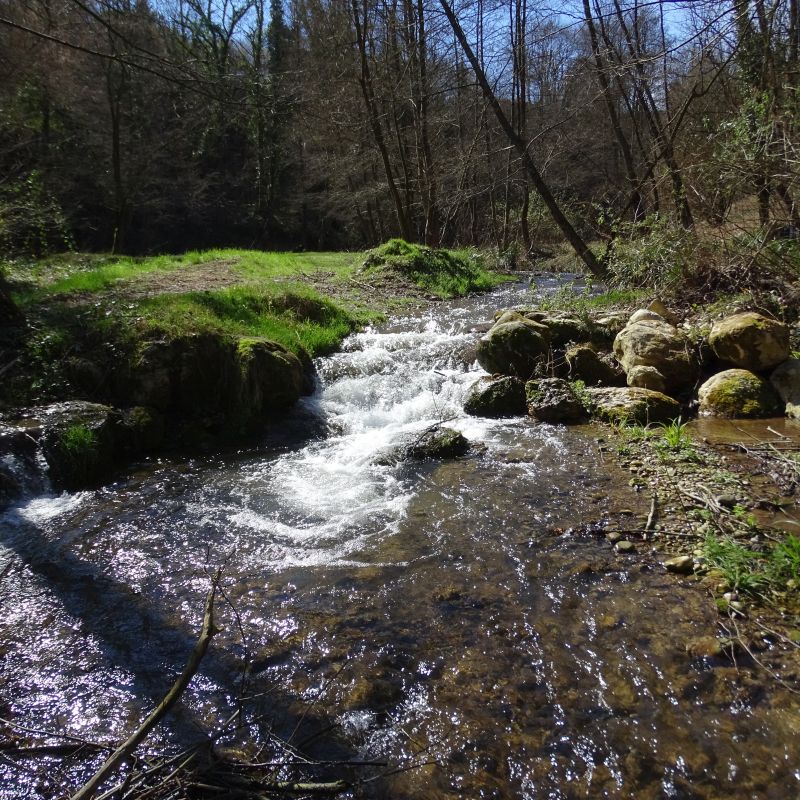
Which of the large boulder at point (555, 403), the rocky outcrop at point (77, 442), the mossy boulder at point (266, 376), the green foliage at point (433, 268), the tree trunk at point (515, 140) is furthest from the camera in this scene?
the green foliage at point (433, 268)

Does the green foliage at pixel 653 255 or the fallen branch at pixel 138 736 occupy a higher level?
the green foliage at pixel 653 255

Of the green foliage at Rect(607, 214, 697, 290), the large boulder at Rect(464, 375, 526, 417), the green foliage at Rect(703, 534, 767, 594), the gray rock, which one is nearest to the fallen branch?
the gray rock

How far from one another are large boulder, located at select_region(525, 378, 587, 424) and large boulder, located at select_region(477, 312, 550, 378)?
749mm

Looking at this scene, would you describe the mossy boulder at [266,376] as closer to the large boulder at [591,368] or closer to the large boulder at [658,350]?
the large boulder at [591,368]

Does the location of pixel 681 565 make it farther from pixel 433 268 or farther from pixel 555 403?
pixel 433 268

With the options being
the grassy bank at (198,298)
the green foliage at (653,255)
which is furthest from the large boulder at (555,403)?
the grassy bank at (198,298)

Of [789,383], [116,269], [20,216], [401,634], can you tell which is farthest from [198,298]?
[789,383]

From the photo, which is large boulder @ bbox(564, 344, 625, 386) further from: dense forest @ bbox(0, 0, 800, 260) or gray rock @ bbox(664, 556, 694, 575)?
gray rock @ bbox(664, 556, 694, 575)

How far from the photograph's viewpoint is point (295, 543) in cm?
423

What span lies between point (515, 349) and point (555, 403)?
142cm

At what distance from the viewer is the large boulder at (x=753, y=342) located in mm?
→ 6012

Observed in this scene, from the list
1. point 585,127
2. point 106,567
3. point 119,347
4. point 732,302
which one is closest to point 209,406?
point 119,347

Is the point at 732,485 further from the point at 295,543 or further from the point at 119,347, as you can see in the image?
the point at 119,347

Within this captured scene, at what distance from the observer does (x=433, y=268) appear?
14141 millimetres
